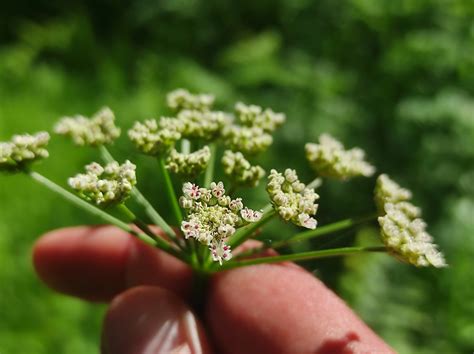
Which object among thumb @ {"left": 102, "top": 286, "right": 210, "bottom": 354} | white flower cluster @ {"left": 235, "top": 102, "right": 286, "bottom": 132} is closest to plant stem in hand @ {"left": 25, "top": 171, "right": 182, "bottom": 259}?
thumb @ {"left": 102, "top": 286, "right": 210, "bottom": 354}

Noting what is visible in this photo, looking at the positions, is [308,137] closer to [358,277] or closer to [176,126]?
[358,277]

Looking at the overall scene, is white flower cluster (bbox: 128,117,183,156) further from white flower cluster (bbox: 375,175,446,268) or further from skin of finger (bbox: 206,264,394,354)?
white flower cluster (bbox: 375,175,446,268)

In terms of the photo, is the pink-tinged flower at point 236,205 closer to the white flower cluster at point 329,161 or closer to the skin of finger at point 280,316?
the white flower cluster at point 329,161

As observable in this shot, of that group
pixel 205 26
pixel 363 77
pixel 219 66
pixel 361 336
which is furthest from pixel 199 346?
pixel 205 26

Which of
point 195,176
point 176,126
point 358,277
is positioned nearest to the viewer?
point 195,176

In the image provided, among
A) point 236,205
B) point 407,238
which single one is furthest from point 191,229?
point 407,238

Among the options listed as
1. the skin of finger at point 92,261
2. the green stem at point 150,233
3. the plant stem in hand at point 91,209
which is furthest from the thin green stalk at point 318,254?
the skin of finger at point 92,261

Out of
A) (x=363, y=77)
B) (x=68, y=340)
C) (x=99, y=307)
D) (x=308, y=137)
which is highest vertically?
(x=363, y=77)
